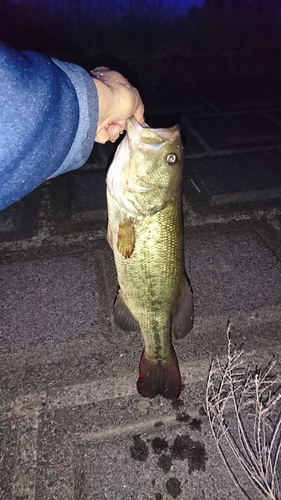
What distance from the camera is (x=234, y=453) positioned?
204 cm

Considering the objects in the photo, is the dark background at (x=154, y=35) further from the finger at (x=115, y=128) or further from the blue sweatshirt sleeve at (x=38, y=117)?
the blue sweatshirt sleeve at (x=38, y=117)

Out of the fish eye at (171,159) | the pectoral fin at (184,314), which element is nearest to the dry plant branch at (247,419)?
the pectoral fin at (184,314)

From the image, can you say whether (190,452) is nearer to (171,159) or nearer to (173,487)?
(173,487)

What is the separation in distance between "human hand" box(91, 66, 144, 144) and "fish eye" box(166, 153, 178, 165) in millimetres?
269

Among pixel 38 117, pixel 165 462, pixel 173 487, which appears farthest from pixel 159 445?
pixel 38 117

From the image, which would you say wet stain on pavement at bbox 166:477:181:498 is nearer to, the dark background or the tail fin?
the tail fin

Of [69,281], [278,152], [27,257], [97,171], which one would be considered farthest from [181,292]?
[278,152]

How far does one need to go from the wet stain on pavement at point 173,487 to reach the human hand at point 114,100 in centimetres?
185

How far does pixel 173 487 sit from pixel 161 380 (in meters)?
0.54

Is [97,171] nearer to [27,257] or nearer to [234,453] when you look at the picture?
[27,257]

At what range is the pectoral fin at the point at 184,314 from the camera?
2342 millimetres

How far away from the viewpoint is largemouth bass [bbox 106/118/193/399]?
204 centimetres

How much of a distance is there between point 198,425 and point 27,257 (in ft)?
6.50

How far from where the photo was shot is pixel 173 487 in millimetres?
2035
